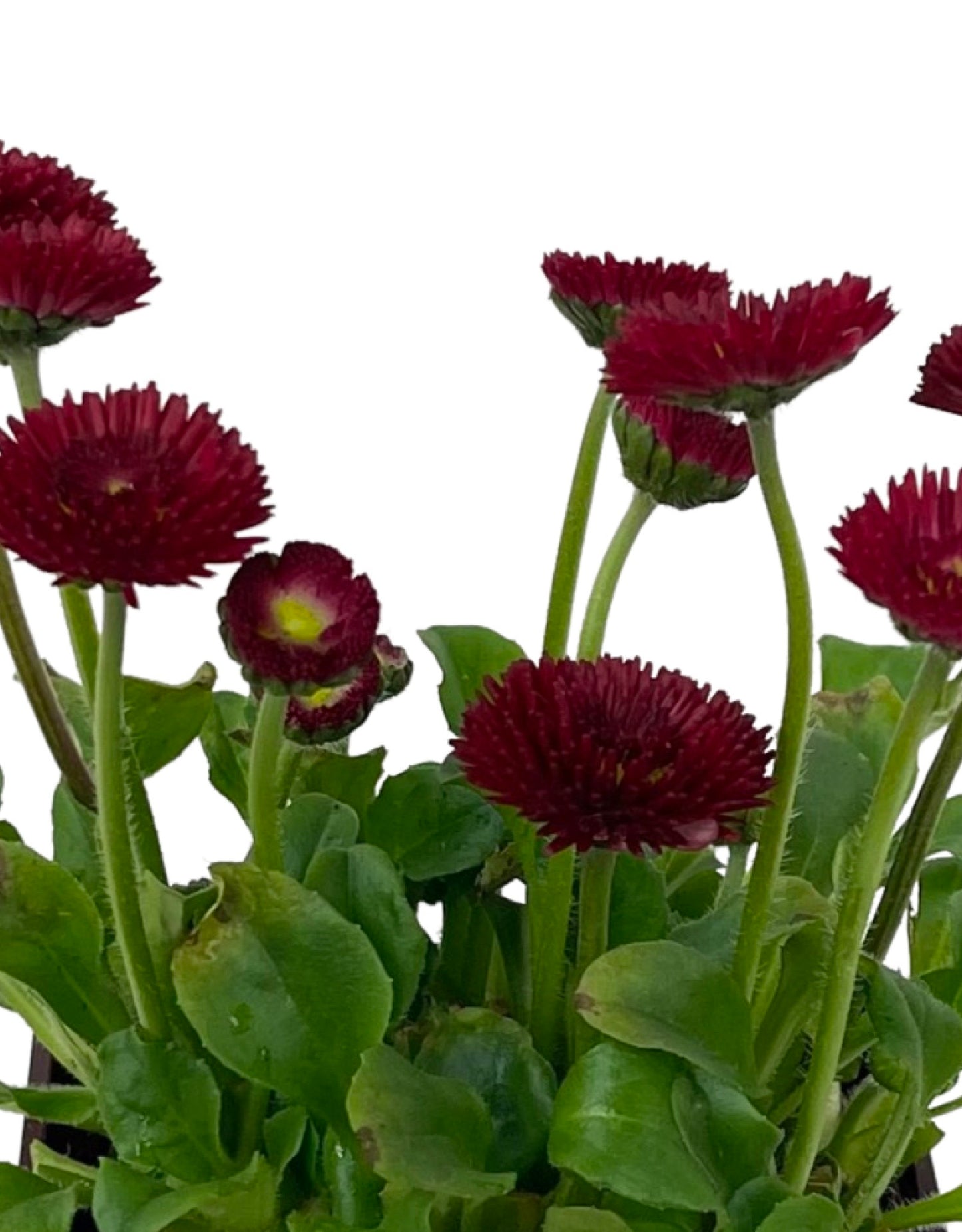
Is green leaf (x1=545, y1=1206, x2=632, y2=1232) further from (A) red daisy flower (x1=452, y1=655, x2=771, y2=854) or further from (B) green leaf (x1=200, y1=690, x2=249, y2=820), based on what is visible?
(B) green leaf (x1=200, y1=690, x2=249, y2=820)

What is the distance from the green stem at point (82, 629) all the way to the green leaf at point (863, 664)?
35cm

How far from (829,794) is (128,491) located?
36 centimetres

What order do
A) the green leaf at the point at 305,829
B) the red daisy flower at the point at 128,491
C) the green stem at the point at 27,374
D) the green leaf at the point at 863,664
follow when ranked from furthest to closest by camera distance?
the green leaf at the point at 863,664
the green leaf at the point at 305,829
the green stem at the point at 27,374
the red daisy flower at the point at 128,491

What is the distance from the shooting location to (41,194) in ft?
1.85

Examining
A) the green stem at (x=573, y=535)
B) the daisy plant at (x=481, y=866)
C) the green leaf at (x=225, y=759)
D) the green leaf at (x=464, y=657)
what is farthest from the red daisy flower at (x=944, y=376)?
the green leaf at (x=225, y=759)

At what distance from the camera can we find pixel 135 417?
47 cm

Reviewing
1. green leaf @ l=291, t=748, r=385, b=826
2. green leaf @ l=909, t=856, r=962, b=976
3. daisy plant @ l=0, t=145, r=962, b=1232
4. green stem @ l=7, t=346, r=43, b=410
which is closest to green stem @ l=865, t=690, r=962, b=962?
daisy plant @ l=0, t=145, r=962, b=1232

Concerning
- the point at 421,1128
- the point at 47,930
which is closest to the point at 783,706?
the point at 421,1128

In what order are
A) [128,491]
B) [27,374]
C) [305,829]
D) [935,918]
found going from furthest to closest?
1. [935,918]
2. [305,829]
3. [27,374]
4. [128,491]

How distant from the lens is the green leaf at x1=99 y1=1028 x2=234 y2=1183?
21.2 inches

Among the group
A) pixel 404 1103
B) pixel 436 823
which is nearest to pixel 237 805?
pixel 436 823

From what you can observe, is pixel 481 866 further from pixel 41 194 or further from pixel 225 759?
pixel 41 194

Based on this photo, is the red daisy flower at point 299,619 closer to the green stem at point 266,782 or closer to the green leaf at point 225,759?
the green stem at point 266,782

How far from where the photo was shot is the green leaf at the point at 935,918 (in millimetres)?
717
